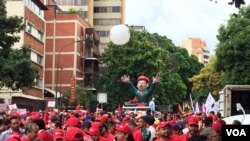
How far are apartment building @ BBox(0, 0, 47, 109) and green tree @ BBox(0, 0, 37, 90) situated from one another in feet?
53.5

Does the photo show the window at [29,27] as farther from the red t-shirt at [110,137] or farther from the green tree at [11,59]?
the red t-shirt at [110,137]

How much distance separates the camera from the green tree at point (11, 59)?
31.8 m

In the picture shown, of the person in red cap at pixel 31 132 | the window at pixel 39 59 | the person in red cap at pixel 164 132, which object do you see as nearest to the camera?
the person in red cap at pixel 31 132

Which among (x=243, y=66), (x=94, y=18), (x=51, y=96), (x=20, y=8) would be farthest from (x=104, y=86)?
(x=94, y=18)

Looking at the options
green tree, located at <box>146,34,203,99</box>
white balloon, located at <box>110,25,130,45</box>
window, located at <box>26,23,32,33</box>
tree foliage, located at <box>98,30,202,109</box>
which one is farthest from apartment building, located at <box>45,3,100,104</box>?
white balloon, located at <box>110,25,130,45</box>

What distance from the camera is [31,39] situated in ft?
182

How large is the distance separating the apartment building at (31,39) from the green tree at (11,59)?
53.5 feet

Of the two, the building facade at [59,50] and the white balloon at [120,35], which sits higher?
the building facade at [59,50]

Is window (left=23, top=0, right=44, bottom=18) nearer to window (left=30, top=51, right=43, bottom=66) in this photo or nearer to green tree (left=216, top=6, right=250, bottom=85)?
window (left=30, top=51, right=43, bottom=66)

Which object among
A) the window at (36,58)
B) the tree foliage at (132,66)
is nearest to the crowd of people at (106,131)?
the window at (36,58)

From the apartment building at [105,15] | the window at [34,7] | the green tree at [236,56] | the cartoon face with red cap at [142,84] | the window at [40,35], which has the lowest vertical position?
the cartoon face with red cap at [142,84]

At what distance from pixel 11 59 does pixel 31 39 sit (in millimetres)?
23654

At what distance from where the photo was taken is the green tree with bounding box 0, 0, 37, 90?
104 feet

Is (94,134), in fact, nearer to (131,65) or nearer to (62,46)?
(131,65)
